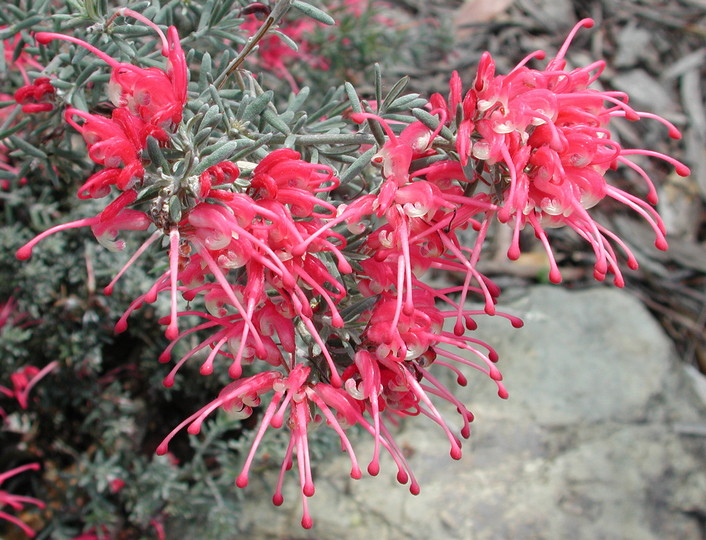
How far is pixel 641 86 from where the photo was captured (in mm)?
3293

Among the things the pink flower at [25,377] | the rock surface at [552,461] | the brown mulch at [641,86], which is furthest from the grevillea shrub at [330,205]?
the brown mulch at [641,86]

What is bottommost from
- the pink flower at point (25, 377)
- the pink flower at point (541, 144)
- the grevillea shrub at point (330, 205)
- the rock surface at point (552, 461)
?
the rock surface at point (552, 461)

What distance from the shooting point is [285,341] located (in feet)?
3.03

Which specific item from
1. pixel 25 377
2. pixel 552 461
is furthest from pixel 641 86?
pixel 25 377

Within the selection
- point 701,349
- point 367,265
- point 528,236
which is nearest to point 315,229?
point 367,265

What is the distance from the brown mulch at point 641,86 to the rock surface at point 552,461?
0.39 meters

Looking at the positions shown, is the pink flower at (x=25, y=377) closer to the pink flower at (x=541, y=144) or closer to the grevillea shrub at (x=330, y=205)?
the grevillea shrub at (x=330, y=205)

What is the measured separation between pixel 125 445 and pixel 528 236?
5.73 feet

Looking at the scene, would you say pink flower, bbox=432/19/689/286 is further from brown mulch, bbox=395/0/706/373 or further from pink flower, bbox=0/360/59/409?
brown mulch, bbox=395/0/706/373

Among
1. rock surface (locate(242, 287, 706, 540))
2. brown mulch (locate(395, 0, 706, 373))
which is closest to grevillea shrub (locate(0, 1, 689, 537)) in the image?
rock surface (locate(242, 287, 706, 540))

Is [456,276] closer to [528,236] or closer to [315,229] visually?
[528,236]

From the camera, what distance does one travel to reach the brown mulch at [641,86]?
9.00 feet

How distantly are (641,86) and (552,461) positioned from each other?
208 centimetres

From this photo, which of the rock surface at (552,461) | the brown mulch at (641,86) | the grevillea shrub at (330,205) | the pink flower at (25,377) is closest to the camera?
the grevillea shrub at (330,205)
